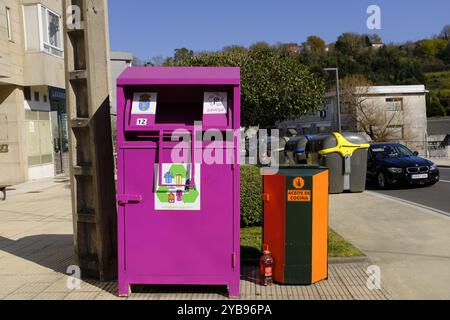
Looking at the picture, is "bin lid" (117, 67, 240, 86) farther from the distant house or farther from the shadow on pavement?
the distant house

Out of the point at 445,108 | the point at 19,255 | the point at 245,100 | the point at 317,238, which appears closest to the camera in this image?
the point at 317,238

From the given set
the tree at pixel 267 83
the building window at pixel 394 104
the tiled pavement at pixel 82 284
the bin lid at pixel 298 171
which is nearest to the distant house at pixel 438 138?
the building window at pixel 394 104

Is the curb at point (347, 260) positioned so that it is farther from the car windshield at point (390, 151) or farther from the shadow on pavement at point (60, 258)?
the car windshield at point (390, 151)

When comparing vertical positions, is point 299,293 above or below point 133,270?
below

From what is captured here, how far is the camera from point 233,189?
15.2 ft

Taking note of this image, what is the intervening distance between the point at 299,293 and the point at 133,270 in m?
1.68

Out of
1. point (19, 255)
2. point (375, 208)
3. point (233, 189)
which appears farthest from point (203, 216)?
point (375, 208)

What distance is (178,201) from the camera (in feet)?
15.2

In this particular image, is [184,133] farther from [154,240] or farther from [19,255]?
[19,255]

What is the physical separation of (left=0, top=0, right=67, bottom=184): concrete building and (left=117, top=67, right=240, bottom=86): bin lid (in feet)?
47.5

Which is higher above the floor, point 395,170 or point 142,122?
point 142,122

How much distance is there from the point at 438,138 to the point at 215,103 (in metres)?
52.2

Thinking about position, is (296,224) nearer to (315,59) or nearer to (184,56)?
(184,56)

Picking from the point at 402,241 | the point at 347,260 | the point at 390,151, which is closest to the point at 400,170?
the point at 390,151
